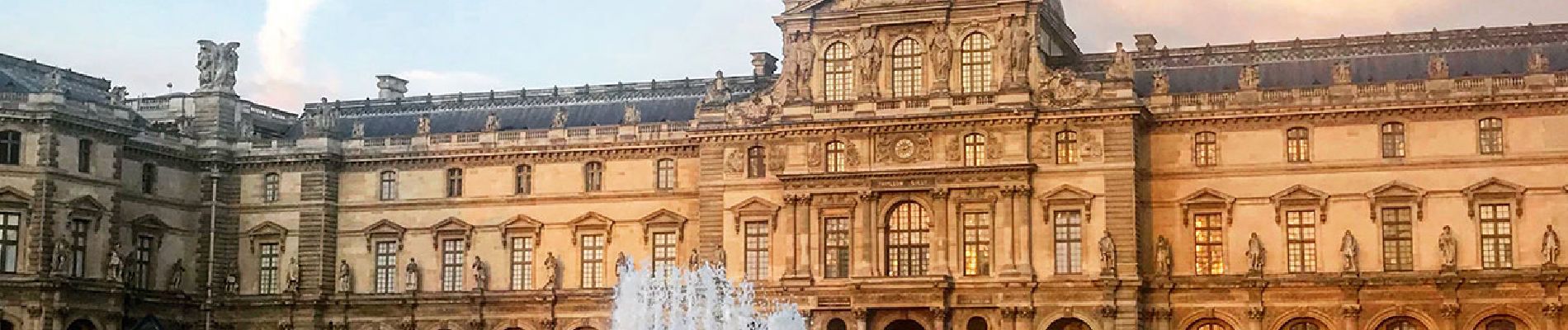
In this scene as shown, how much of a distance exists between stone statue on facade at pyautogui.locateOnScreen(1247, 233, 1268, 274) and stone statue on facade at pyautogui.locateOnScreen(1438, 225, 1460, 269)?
5.42 metres

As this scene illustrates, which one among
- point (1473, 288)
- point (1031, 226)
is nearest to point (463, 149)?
point (1031, 226)

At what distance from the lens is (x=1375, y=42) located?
245ft

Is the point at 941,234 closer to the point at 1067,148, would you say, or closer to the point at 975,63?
the point at 1067,148

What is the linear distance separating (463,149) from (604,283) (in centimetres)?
769

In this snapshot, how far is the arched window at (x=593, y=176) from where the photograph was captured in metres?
82.1

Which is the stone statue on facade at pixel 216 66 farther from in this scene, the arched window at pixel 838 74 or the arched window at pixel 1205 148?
the arched window at pixel 1205 148

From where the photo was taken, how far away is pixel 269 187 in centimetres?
8588

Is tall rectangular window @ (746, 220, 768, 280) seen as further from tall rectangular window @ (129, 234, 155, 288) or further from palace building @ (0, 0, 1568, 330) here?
tall rectangular window @ (129, 234, 155, 288)

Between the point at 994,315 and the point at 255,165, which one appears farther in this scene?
the point at 255,165

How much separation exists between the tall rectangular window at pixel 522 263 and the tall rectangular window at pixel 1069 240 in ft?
67.2

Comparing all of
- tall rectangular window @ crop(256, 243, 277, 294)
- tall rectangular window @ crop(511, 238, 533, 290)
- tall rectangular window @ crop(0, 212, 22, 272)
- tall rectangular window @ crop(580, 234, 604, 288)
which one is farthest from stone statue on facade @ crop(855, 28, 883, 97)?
tall rectangular window @ crop(0, 212, 22, 272)

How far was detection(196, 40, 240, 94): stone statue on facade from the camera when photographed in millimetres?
87500

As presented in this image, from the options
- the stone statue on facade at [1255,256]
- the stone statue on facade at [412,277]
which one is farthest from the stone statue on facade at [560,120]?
the stone statue on facade at [1255,256]

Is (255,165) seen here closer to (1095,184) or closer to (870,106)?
(870,106)
